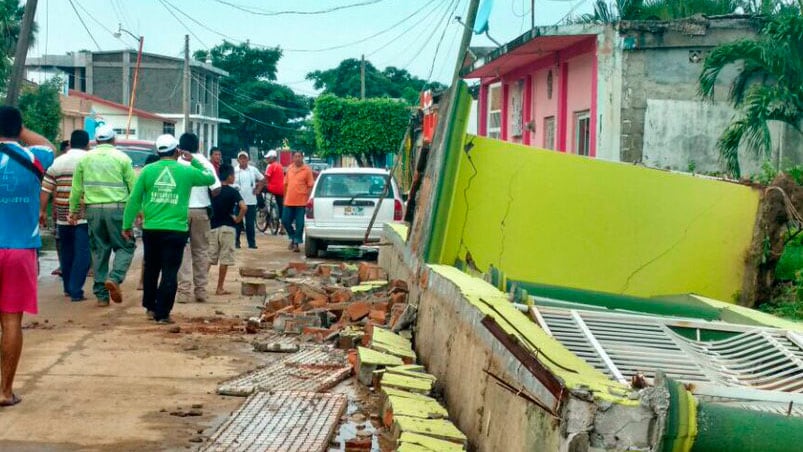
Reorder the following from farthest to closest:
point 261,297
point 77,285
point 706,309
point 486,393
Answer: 1. point 261,297
2. point 77,285
3. point 706,309
4. point 486,393

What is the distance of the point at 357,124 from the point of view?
54438 mm

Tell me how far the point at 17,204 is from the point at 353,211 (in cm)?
1296

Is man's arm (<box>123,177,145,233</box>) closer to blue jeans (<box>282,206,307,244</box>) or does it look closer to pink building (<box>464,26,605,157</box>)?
pink building (<box>464,26,605,157</box>)

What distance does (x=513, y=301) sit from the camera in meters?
7.39

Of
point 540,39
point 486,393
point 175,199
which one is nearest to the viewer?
point 486,393

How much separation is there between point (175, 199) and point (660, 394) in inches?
337

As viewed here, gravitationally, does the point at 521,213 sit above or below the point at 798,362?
above

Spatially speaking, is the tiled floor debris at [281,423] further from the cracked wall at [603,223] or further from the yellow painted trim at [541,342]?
the cracked wall at [603,223]

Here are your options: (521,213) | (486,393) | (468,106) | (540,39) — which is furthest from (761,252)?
(540,39)

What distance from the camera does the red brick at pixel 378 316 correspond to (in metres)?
11.0

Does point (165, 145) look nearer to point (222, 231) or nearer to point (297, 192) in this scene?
point (222, 231)

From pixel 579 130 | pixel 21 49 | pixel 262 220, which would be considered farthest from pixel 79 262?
pixel 262 220

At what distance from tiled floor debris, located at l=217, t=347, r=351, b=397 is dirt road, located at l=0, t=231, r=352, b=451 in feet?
0.61

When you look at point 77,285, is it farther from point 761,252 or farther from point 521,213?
point 761,252
